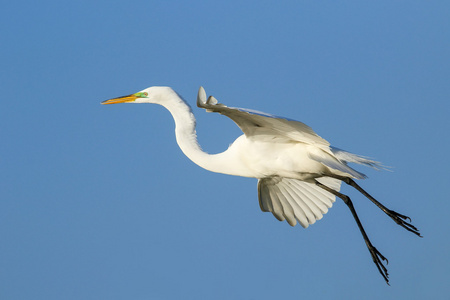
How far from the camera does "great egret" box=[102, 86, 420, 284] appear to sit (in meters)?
7.20

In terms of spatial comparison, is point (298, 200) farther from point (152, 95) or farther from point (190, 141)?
point (152, 95)

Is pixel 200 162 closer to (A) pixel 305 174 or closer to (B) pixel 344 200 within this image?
(A) pixel 305 174

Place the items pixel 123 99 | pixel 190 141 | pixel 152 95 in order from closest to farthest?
pixel 190 141 < pixel 152 95 < pixel 123 99

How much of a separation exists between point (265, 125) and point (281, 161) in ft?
1.92

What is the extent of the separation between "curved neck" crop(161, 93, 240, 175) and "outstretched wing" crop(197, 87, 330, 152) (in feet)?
2.28

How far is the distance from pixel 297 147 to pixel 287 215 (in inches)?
63.7

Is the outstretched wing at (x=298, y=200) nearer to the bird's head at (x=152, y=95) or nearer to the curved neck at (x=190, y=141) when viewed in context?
the curved neck at (x=190, y=141)

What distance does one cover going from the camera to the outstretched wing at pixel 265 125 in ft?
20.4

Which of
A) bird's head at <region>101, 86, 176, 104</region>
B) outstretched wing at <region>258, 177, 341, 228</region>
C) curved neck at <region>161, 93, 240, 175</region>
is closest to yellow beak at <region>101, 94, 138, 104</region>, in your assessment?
bird's head at <region>101, 86, 176, 104</region>

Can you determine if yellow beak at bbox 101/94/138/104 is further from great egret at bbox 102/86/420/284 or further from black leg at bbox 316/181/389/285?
black leg at bbox 316/181/389/285

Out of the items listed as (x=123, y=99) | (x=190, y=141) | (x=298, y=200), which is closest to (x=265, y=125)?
(x=190, y=141)

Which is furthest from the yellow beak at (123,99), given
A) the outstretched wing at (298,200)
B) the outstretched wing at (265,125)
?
the outstretched wing at (298,200)

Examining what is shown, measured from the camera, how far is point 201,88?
621cm

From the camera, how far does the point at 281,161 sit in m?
7.54
